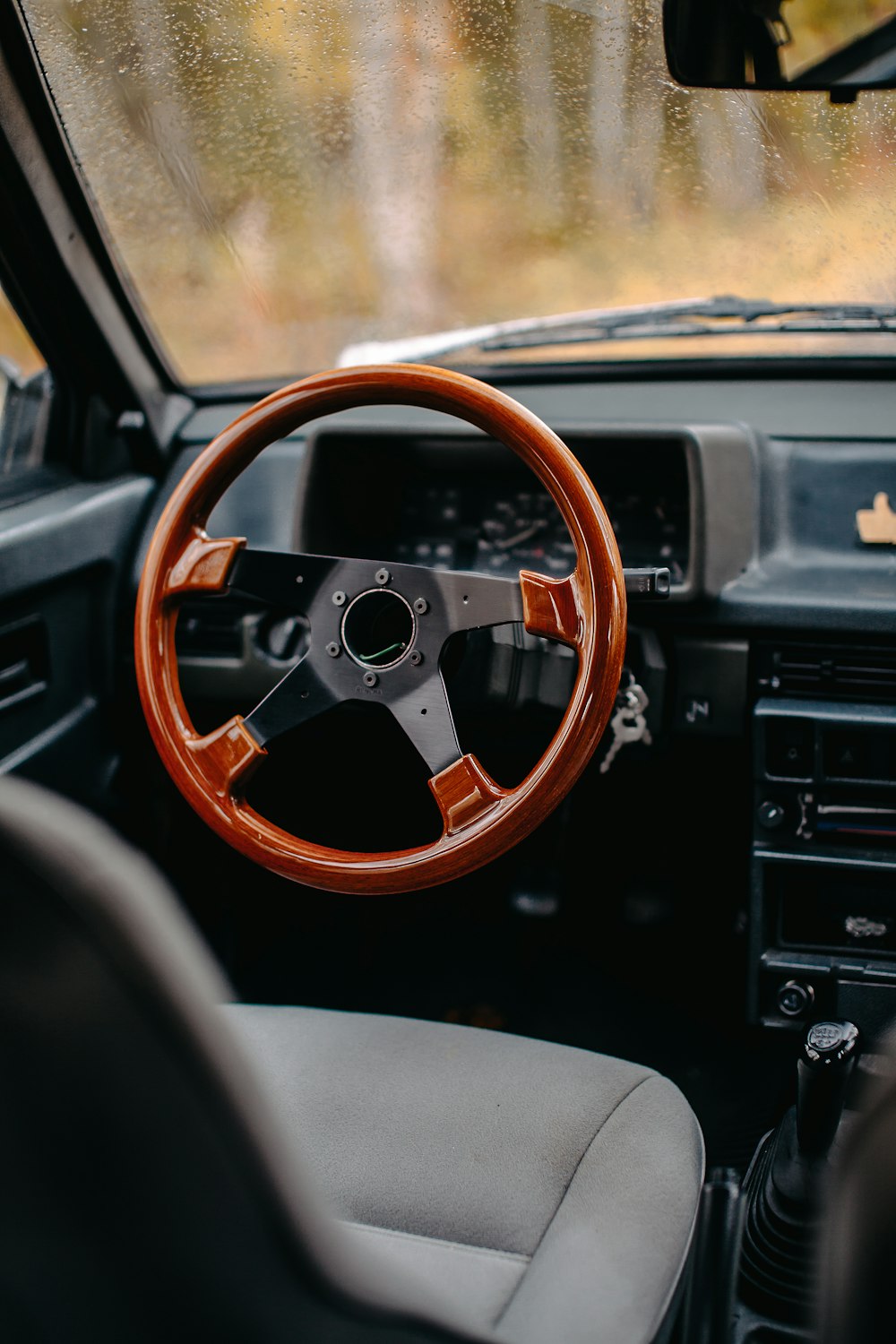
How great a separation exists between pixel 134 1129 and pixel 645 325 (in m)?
1.89

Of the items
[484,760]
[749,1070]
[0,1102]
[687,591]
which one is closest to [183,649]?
[484,760]

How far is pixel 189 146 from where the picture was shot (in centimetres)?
220

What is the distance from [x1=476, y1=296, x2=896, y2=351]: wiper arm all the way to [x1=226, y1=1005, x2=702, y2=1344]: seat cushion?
133cm

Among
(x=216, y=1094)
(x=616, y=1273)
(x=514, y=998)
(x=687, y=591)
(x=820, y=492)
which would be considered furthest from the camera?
(x=514, y=998)

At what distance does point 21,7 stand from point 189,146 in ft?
1.24

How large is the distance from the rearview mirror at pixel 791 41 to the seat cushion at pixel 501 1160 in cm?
121

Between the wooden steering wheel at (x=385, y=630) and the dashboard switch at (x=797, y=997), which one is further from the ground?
the wooden steering wheel at (x=385, y=630)

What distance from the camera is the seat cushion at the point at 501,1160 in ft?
3.45

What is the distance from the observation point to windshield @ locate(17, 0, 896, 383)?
1.93 meters

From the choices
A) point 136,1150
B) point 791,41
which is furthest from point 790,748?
point 136,1150

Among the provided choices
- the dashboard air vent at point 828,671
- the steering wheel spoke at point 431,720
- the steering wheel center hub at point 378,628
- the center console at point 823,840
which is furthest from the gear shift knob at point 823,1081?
the steering wheel center hub at point 378,628

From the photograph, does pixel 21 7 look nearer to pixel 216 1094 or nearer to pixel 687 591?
pixel 687 591

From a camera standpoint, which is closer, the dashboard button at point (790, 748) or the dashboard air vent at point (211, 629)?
the dashboard button at point (790, 748)

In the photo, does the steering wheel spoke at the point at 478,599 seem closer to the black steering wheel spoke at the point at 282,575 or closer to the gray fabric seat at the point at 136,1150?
the black steering wheel spoke at the point at 282,575
